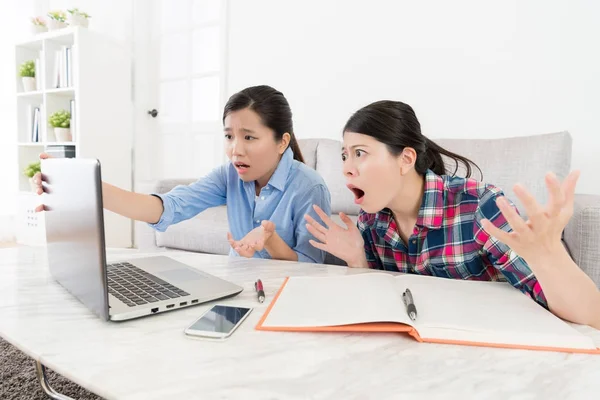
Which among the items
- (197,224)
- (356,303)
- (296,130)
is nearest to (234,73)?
(296,130)

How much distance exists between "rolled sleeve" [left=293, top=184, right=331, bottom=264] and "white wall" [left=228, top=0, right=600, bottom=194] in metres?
1.30

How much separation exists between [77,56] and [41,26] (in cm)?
60

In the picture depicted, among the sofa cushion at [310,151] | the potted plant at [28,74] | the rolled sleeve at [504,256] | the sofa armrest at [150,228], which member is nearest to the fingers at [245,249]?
the rolled sleeve at [504,256]

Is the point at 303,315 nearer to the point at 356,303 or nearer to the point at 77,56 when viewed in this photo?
the point at 356,303

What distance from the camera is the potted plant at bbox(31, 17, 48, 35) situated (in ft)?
10.5

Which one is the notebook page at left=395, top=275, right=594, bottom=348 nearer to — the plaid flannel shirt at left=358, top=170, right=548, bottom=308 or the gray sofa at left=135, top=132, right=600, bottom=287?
Result: the plaid flannel shirt at left=358, top=170, right=548, bottom=308

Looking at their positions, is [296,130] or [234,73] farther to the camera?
[234,73]

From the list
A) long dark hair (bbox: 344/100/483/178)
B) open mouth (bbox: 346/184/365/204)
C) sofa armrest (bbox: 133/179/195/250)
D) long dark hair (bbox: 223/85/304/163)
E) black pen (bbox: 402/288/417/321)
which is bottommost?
sofa armrest (bbox: 133/179/195/250)

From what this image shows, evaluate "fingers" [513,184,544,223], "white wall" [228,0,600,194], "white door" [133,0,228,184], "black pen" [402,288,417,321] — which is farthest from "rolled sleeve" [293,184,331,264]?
"white door" [133,0,228,184]

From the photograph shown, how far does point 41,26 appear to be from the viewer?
10.6 feet

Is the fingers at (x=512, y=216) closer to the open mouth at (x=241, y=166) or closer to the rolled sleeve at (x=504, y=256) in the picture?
the rolled sleeve at (x=504, y=256)

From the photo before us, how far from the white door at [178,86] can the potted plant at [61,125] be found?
0.48 m

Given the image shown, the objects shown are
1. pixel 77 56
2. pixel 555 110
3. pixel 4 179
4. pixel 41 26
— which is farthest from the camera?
pixel 4 179

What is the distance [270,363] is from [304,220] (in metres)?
0.73
